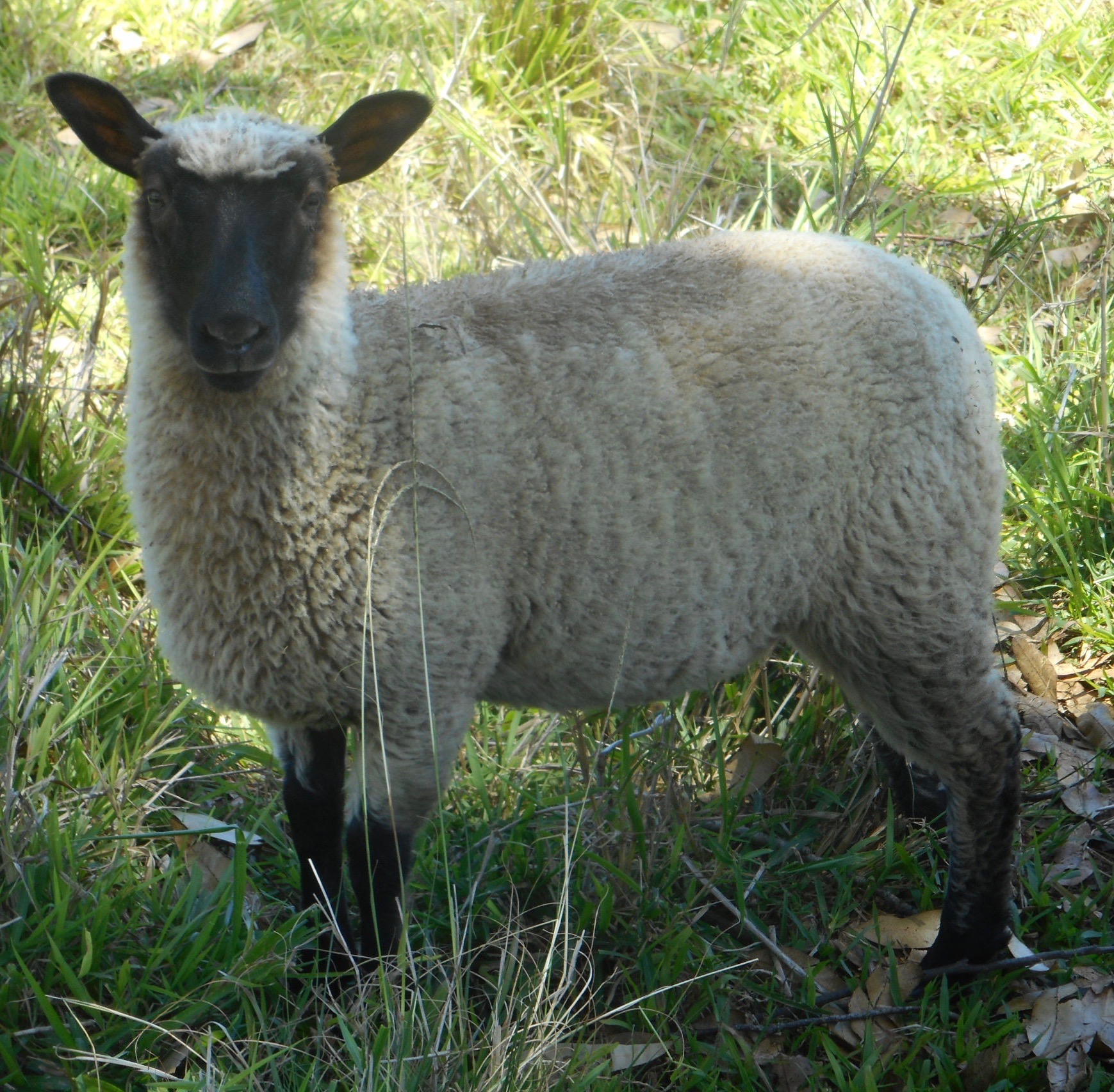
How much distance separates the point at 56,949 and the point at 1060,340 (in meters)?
3.96

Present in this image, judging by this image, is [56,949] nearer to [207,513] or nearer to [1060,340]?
[207,513]

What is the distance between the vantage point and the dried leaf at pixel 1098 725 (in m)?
3.43

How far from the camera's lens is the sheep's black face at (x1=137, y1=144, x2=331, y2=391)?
2.21m

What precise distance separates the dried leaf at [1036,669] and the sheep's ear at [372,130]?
2.41m

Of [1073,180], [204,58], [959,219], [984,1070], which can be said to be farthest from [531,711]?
[204,58]

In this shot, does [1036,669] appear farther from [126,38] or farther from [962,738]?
[126,38]

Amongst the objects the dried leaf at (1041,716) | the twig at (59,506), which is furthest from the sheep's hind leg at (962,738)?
the twig at (59,506)

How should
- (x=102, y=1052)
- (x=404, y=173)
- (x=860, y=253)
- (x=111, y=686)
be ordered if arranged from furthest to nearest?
(x=404, y=173) → (x=111, y=686) → (x=860, y=253) → (x=102, y=1052)

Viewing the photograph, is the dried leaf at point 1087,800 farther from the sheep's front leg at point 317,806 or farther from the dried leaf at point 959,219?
the dried leaf at point 959,219

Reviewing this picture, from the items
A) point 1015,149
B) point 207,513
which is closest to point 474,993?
point 207,513

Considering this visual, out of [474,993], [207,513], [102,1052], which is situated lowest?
[474,993]

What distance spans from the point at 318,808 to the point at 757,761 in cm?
129

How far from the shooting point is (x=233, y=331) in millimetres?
2191

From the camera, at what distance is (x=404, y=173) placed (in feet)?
16.6
